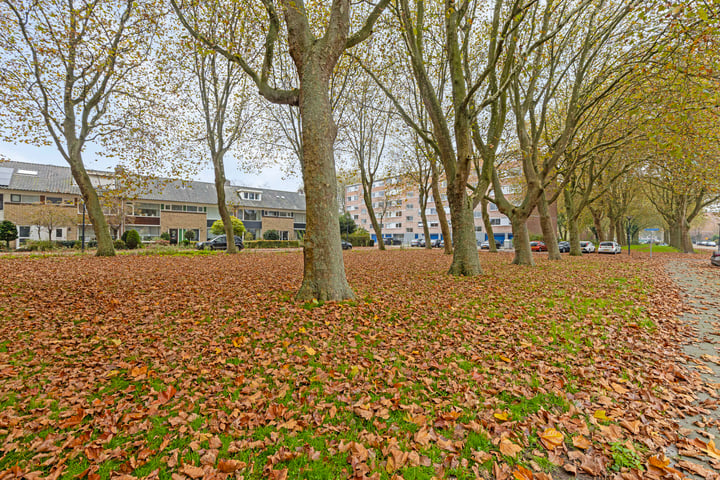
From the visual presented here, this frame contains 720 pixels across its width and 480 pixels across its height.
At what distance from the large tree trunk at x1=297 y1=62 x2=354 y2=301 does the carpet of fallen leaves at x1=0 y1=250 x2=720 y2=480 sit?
53 centimetres

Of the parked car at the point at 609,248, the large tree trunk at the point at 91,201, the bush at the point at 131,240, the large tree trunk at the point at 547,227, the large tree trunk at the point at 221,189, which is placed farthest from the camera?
the parked car at the point at 609,248

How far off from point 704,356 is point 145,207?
4814cm

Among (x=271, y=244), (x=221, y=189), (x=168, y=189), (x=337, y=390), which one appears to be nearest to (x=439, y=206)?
(x=221, y=189)

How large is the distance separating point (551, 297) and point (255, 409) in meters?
7.24

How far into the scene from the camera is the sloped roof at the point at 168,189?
33438mm

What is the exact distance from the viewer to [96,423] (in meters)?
2.76

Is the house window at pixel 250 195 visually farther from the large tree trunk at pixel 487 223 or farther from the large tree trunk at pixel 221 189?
the large tree trunk at pixel 487 223

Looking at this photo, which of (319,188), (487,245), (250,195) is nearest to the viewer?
(319,188)

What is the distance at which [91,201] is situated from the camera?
51.0ft

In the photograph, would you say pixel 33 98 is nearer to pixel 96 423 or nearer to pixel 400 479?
pixel 96 423

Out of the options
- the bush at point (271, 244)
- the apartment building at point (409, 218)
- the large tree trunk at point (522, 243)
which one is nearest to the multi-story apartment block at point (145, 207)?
the bush at point (271, 244)

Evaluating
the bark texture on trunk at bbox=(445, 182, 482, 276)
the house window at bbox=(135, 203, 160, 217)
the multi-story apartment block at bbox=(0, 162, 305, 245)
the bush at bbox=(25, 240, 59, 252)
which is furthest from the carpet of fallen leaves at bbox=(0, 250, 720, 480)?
the house window at bbox=(135, 203, 160, 217)

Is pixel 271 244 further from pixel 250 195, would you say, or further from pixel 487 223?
pixel 487 223

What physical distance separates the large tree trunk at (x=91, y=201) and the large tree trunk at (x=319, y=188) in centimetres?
1458
